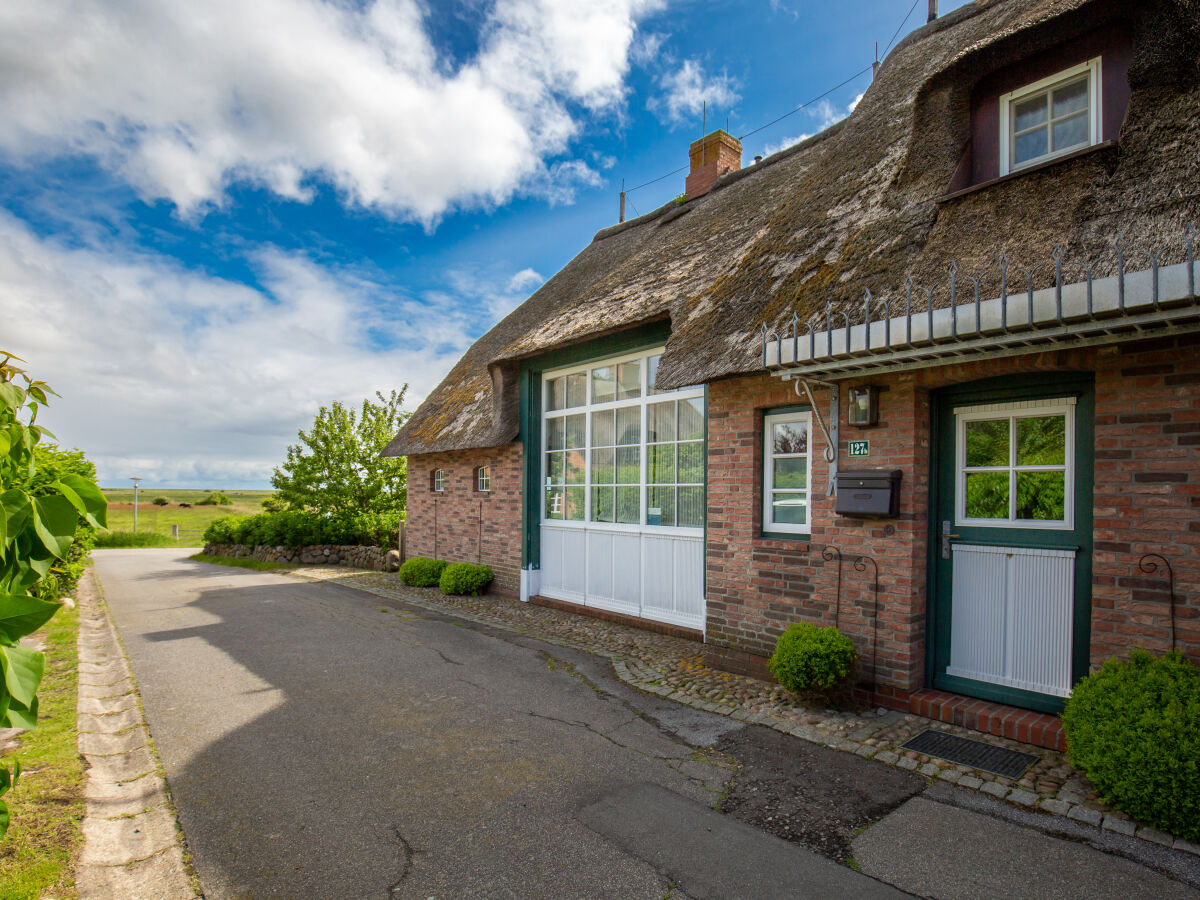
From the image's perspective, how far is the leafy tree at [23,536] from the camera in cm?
179

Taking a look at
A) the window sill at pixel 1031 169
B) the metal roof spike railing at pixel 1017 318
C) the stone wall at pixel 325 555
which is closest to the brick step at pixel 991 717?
the metal roof spike railing at pixel 1017 318

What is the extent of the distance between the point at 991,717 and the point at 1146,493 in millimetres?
1853

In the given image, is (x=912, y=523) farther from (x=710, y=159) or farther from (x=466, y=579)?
(x=710, y=159)

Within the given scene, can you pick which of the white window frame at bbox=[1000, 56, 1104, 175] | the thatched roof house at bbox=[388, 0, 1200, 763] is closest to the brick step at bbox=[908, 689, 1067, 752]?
the thatched roof house at bbox=[388, 0, 1200, 763]

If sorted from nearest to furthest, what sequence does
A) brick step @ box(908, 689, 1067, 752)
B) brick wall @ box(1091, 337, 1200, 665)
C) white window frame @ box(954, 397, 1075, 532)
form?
brick wall @ box(1091, 337, 1200, 665)
brick step @ box(908, 689, 1067, 752)
white window frame @ box(954, 397, 1075, 532)

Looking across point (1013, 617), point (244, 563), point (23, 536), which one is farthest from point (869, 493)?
point (244, 563)

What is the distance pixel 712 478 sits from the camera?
22.3 feet

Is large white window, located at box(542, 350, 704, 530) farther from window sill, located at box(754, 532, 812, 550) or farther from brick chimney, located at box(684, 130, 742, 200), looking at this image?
brick chimney, located at box(684, 130, 742, 200)

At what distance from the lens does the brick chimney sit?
1224cm

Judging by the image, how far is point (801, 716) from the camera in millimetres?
5188

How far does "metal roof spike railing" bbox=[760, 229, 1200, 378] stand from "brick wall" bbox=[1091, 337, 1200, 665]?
29 centimetres

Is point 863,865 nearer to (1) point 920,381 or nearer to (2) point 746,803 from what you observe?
(2) point 746,803

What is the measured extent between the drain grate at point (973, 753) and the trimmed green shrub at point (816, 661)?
678 millimetres

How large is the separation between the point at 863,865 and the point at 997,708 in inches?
90.0
